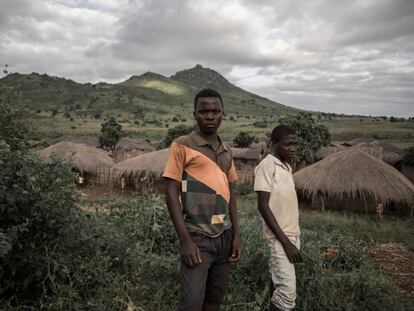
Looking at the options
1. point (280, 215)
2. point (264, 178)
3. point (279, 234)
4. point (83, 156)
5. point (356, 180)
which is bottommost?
point (83, 156)

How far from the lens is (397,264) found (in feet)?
17.5

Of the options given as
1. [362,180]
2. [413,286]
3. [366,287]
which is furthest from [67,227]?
[362,180]

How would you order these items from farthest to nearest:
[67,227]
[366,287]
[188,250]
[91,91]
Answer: [91,91] < [366,287] < [67,227] < [188,250]

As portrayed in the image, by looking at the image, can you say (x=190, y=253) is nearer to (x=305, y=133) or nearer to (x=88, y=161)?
(x=88, y=161)

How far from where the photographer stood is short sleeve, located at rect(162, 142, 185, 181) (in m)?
2.22

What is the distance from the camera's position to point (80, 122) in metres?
51.7

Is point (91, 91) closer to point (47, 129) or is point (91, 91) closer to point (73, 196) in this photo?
point (47, 129)

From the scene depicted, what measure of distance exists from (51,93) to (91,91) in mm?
7985

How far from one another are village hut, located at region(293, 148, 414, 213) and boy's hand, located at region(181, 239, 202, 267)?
1138 centimetres

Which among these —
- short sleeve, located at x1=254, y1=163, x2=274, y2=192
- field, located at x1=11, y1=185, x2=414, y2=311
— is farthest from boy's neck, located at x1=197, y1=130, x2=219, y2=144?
field, located at x1=11, y1=185, x2=414, y2=311

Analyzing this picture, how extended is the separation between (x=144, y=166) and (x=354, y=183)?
356 inches

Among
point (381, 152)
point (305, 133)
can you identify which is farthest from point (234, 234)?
point (381, 152)

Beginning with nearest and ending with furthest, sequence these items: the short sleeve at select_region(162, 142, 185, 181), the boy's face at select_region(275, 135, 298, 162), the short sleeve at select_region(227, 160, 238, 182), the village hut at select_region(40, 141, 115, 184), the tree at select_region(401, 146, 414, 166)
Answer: the short sleeve at select_region(162, 142, 185, 181), the short sleeve at select_region(227, 160, 238, 182), the boy's face at select_region(275, 135, 298, 162), the village hut at select_region(40, 141, 115, 184), the tree at select_region(401, 146, 414, 166)

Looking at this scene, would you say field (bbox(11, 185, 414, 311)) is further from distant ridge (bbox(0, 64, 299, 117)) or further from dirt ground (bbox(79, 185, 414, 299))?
distant ridge (bbox(0, 64, 299, 117))
